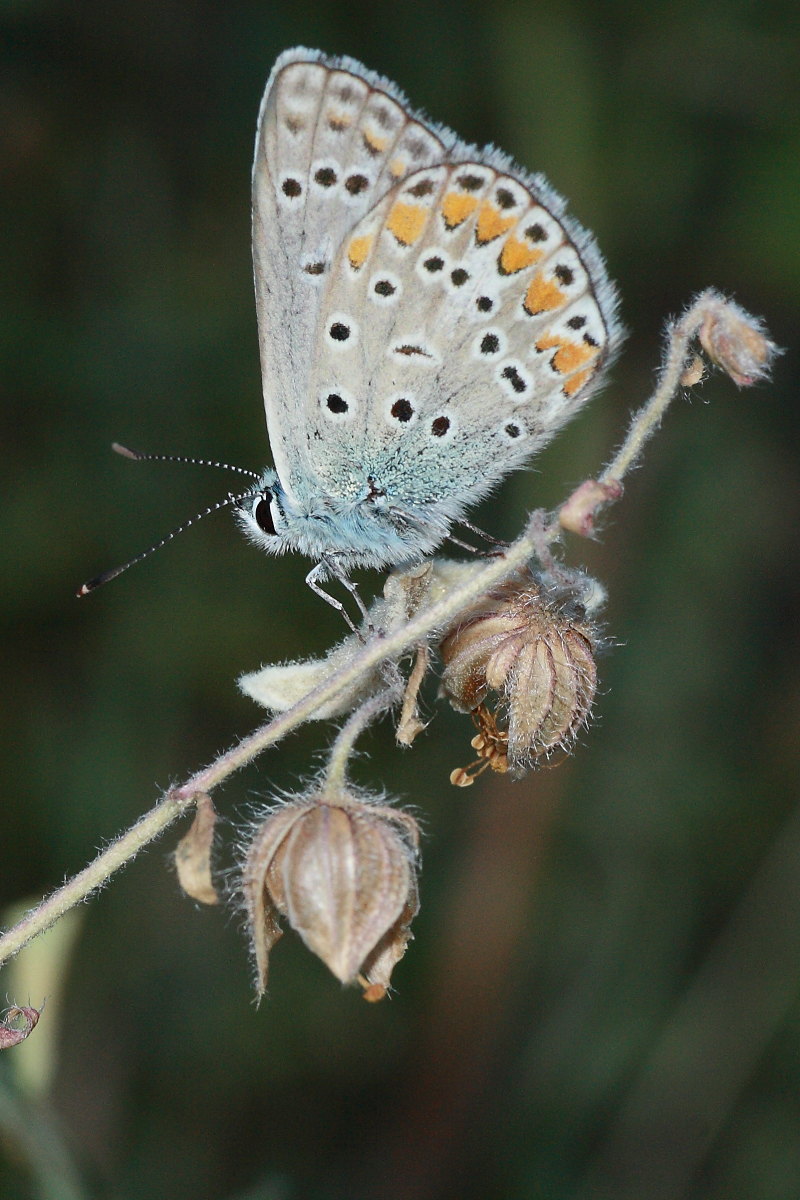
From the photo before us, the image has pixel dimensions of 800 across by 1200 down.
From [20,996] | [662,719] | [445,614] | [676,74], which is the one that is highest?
[676,74]

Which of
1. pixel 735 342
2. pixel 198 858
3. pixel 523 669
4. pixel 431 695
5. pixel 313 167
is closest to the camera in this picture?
pixel 198 858

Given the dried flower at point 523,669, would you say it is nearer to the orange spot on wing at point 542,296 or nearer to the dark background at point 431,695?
the orange spot on wing at point 542,296

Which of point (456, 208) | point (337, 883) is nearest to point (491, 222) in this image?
point (456, 208)

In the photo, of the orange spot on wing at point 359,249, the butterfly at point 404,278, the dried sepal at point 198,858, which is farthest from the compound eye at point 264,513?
the dried sepal at point 198,858

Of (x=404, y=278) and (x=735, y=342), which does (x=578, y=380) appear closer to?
(x=404, y=278)

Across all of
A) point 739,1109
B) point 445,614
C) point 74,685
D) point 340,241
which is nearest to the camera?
point 445,614

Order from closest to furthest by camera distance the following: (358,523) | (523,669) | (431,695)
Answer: (523,669)
(358,523)
(431,695)

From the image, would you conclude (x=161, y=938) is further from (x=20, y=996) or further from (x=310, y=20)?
(x=310, y=20)

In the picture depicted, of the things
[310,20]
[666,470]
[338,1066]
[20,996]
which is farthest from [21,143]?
[338,1066]
